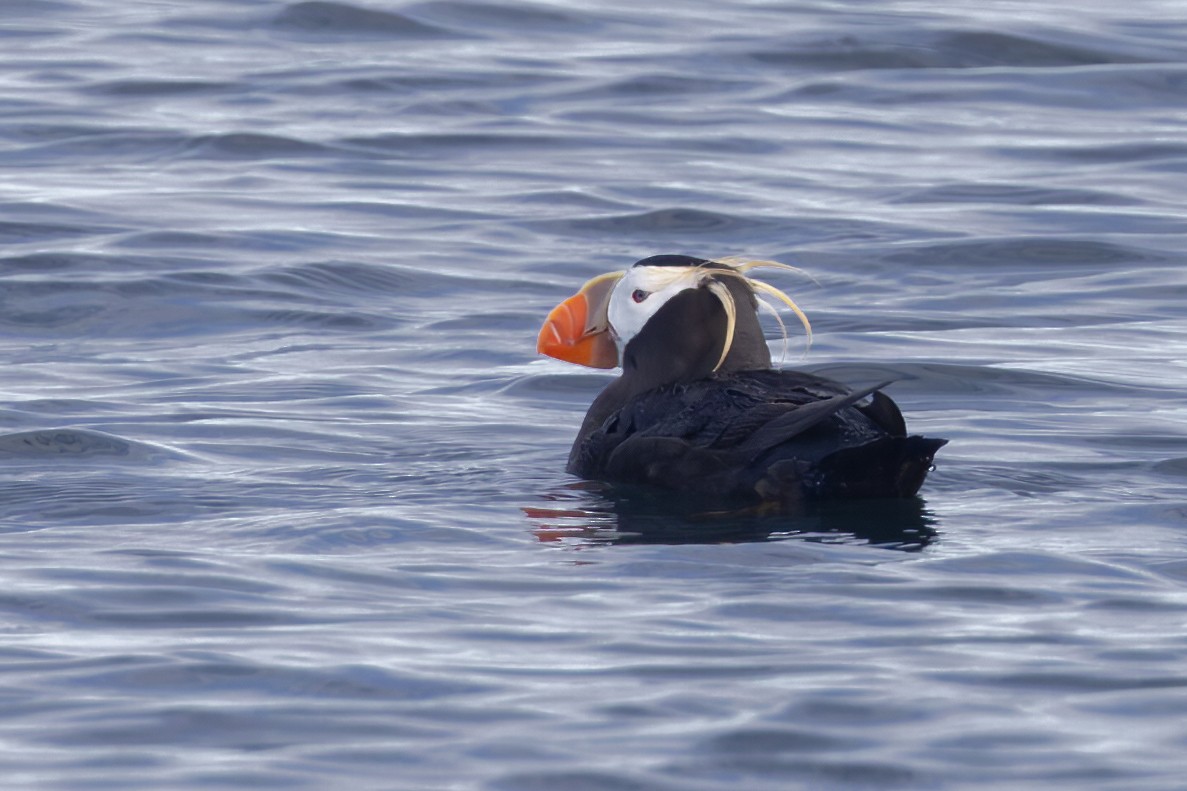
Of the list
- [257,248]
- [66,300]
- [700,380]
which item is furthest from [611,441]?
[257,248]

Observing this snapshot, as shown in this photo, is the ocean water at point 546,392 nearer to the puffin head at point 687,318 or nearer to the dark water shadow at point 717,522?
the dark water shadow at point 717,522

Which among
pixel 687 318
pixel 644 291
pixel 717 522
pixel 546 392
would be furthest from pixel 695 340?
pixel 546 392

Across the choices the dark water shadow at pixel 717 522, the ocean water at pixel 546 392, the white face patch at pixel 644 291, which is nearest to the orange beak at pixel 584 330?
the white face patch at pixel 644 291

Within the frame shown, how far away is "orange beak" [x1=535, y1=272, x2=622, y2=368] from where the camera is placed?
665cm

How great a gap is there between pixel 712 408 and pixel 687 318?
0.50 metres

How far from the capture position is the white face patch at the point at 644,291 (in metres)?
6.35

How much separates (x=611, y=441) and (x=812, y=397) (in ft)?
2.25

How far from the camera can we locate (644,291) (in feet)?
21.0

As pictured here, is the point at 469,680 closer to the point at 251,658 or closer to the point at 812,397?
the point at 251,658

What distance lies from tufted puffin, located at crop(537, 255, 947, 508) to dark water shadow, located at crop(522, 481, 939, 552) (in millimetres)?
41

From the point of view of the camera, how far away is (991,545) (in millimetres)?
5422

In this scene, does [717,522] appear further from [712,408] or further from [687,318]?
[687,318]

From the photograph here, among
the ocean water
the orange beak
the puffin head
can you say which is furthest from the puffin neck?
the ocean water

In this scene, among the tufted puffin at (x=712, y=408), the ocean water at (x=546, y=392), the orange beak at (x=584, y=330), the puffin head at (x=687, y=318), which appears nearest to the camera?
the ocean water at (x=546, y=392)
